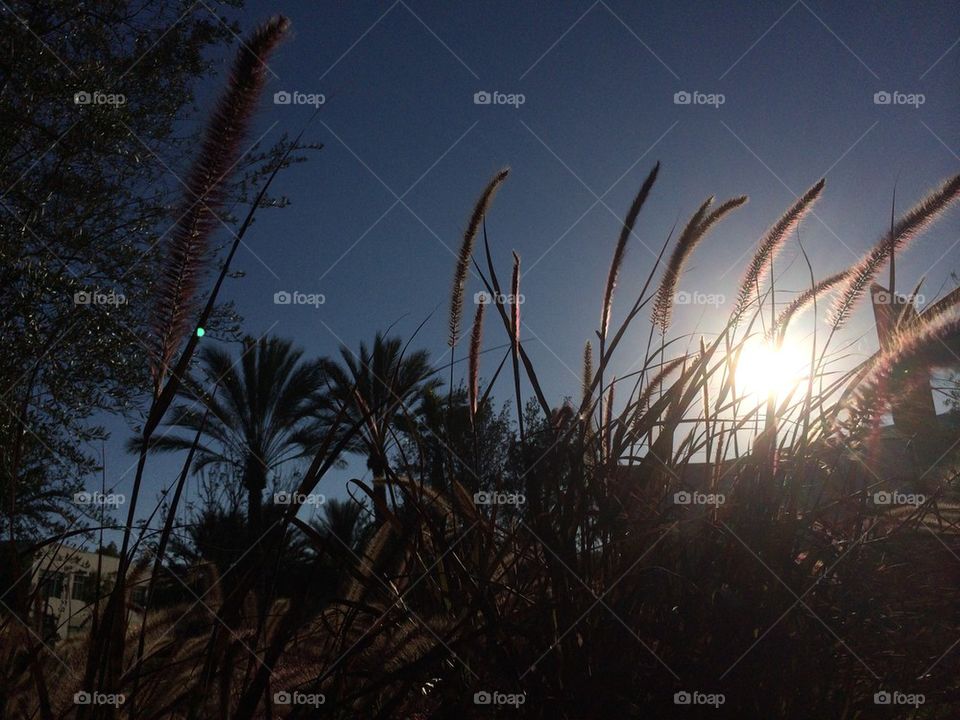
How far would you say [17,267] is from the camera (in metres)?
5.43

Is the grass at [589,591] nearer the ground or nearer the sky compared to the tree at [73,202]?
nearer the ground

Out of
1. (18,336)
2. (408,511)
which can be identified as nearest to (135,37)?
(18,336)

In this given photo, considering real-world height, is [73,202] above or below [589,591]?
above

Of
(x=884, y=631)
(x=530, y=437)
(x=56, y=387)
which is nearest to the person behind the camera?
(x=884, y=631)

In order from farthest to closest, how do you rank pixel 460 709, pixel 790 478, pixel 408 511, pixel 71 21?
pixel 71 21 < pixel 408 511 < pixel 790 478 < pixel 460 709

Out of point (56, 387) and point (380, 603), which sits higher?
point (56, 387)

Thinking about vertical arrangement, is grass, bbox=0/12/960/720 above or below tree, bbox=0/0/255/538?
below

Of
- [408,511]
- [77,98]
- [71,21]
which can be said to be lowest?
[408,511]

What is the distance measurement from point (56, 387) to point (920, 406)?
5.98 m

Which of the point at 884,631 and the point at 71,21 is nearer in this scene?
the point at 884,631

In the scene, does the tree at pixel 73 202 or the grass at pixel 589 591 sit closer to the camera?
the grass at pixel 589 591

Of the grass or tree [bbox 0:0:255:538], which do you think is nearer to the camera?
the grass

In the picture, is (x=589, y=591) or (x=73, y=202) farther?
(x=73, y=202)

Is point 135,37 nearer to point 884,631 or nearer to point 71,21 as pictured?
point 71,21
